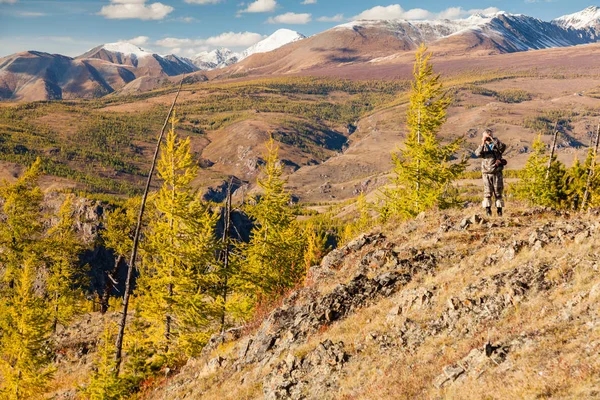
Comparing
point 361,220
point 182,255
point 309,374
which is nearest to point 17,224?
point 182,255

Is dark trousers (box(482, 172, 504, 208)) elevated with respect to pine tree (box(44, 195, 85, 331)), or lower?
elevated

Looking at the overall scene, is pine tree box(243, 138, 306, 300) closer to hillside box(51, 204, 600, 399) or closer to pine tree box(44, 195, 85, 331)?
hillside box(51, 204, 600, 399)

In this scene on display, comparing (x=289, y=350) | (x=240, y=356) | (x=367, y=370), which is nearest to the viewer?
(x=367, y=370)

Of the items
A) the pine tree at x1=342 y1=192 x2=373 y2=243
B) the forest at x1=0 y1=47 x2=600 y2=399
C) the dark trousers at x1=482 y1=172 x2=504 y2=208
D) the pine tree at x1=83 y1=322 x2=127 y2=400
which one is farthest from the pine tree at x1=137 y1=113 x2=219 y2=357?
the pine tree at x1=342 y1=192 x2=373 y2=243

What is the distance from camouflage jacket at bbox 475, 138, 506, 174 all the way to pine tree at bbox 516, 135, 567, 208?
26.7 meters

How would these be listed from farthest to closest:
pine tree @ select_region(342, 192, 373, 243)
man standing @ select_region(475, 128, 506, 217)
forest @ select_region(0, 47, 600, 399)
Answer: pine tree @ select_region(342, 192, 373, 243) → forest @ select_region(0, 47, 600, 399) → man standing @ select_region(475, 128, 506, 217)

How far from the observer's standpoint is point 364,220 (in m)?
65.1

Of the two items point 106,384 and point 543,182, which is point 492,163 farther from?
point 543,182

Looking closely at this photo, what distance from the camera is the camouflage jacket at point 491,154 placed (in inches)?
640

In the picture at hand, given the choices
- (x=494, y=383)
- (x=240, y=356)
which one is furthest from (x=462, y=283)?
(x=240, y=356)

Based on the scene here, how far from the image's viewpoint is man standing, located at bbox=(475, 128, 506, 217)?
16.2 m

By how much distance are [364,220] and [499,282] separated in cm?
5392

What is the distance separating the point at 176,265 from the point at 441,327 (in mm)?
14345

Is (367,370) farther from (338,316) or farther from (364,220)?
(364,220)
